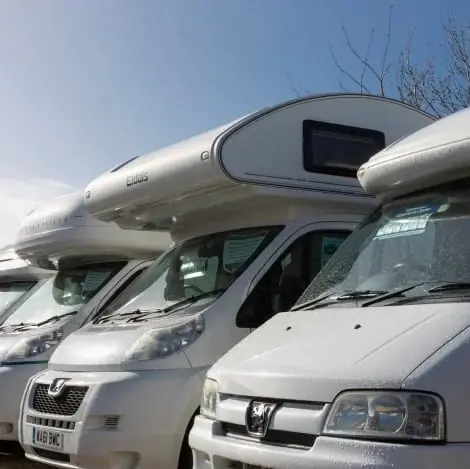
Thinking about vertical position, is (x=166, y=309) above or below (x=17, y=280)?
below

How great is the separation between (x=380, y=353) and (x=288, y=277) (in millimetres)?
2560

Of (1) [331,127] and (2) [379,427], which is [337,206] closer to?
(1) [331,127]

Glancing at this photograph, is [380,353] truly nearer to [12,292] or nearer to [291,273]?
[291,273]

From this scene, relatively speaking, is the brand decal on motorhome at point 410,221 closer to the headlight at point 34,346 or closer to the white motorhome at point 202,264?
the white motorhome at point 202,264

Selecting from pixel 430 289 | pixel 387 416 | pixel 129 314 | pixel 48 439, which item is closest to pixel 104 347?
pixel 129 314

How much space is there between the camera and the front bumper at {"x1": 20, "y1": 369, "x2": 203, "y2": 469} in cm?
532

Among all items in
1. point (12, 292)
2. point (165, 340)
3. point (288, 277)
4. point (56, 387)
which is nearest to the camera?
point (165, 340)

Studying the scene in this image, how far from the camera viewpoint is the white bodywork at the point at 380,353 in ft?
10.5

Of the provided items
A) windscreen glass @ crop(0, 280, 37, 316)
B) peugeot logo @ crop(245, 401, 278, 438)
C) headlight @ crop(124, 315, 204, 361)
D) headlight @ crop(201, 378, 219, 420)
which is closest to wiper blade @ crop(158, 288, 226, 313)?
headlight @ crop(124, 315, 204, 361)

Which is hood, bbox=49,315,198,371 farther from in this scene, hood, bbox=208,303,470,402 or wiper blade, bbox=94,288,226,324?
hood, bbox=208,303,470,402

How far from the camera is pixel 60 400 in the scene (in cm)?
582

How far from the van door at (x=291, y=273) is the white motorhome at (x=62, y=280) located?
235cm

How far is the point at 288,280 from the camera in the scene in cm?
602

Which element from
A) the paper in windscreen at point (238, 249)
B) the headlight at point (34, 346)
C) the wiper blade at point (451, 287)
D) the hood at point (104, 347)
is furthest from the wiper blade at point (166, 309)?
the wiper blade at point (451, 287)
